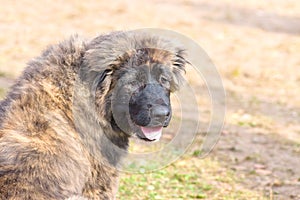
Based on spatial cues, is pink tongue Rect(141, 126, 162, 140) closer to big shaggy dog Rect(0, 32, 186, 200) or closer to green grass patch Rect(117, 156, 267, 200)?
big shaggy dog Rect(0, 32, 186, 200)

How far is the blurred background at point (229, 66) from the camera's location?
8031mm

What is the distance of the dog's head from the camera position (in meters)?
5.79

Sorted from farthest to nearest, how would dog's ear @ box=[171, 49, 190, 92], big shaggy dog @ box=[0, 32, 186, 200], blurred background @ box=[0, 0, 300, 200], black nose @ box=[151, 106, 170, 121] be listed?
blurred background @ box=[0, 0, 300, 200], dog's ear @ box=[171, 49, 190, 92], black nose @ box=[151, 106, 170, 121], big shaggy dog @ box=[0, 32, 186, 200]

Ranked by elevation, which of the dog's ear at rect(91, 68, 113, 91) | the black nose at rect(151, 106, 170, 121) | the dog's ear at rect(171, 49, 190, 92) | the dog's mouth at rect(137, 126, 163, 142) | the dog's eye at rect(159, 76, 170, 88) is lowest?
the dog's mouth at rect(137, 126, 163, 142)

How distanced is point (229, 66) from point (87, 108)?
825 cm

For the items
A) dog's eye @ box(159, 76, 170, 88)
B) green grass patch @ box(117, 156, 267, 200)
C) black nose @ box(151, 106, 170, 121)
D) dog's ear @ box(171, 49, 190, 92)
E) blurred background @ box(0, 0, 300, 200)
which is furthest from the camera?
blurred background @ box(0, 0, 300, 200)

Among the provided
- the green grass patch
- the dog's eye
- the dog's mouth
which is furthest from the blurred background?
the dog's mouth

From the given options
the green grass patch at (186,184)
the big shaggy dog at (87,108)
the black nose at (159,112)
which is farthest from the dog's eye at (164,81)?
the green grass patch at (186,184)

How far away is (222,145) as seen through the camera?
31.0ft

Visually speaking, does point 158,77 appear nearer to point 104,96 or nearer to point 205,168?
point 104,96

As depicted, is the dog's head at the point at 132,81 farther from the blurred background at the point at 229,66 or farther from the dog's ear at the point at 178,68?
the blurred background at the point at 229,66

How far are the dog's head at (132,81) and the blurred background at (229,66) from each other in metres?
0.72

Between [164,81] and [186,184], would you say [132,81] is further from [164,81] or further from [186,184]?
[186,184]

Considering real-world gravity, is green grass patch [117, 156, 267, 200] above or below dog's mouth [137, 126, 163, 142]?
below
